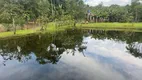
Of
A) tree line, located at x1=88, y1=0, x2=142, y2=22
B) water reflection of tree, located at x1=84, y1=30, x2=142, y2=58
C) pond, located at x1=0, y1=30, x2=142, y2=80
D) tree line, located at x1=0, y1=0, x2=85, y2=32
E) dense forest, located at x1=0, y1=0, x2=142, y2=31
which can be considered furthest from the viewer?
tree line, located at x1=88, y1=0, x2=142, y2=22

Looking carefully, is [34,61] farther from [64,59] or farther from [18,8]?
[18,8]

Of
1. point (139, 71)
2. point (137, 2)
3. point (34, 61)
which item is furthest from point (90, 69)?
point (137, 2)

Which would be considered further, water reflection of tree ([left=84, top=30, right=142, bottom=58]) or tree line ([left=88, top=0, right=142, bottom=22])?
tree line ([left=88, top=0, right=142, bottom=22])

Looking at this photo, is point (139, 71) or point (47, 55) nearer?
point (139, 71)

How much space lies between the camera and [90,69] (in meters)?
18.3

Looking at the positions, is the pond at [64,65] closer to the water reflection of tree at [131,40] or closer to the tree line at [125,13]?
the water reflection of tree at [131,40]

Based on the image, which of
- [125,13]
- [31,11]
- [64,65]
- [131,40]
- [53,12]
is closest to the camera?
[64,65]

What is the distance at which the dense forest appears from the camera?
51.4m

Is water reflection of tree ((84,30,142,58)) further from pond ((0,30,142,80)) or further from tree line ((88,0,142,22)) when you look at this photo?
tree line ((88,0,142,22))

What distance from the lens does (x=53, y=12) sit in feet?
248

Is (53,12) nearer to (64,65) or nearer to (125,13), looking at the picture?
(125,13)

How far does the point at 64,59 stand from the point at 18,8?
1498 inches

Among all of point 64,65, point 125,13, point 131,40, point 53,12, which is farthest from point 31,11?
point 64,65

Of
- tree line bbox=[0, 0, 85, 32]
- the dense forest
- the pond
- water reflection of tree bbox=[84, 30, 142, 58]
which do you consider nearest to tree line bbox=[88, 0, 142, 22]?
the dense forest
